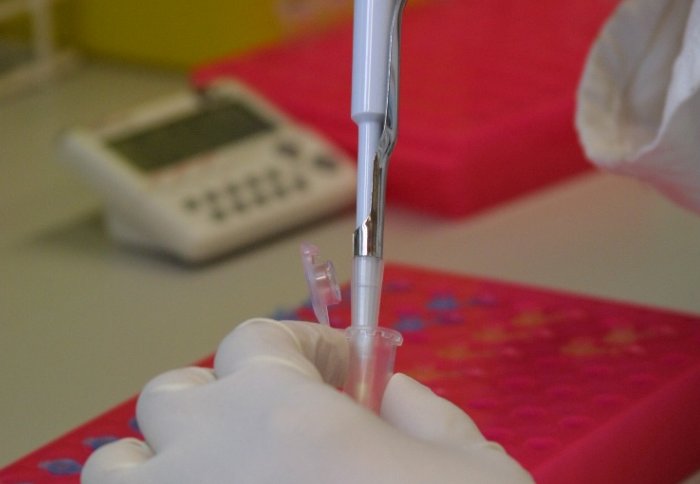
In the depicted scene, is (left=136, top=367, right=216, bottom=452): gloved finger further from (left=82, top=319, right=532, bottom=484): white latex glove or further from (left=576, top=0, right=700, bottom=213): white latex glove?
(left=576, top=0, right=700, bottom=213): white latex glove

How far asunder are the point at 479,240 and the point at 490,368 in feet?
0.78

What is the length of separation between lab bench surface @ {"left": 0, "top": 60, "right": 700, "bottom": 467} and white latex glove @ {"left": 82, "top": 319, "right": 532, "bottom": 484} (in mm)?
182

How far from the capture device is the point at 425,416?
15.0 inches

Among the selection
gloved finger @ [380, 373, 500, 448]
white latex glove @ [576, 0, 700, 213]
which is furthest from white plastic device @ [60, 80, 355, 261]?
gloved finger @ [380, 373, 500, 448]

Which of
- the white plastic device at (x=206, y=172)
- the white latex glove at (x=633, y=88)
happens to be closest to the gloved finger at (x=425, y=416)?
the white latex glove at (x=633, y=88)

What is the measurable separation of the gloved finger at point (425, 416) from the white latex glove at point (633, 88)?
181 mm

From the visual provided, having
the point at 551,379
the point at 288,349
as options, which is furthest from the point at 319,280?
the point at 551,379

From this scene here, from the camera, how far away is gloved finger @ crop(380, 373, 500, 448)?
374 millimetres

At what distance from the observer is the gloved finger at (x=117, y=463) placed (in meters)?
0.38

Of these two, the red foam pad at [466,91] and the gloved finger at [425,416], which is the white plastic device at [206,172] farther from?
the gloved finger at [425,416]

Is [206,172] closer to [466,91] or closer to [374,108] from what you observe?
[466,91]

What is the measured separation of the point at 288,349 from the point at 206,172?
0.44 meters

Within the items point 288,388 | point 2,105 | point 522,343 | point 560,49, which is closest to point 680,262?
point 522,343

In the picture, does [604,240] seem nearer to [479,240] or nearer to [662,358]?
[479,240]
